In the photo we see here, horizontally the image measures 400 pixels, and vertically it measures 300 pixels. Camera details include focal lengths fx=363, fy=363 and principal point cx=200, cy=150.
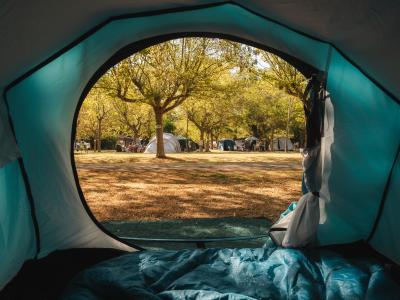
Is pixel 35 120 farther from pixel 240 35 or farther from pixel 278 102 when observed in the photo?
pixel 278 102

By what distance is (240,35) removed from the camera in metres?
3.01

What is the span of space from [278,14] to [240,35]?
801 mm

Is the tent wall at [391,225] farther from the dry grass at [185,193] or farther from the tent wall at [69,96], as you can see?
the dry grass at [185,193]

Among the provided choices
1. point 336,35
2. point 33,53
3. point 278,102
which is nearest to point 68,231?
point 33,53

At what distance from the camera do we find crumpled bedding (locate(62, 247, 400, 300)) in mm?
1891

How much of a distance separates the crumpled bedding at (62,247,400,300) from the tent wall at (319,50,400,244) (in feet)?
1.23

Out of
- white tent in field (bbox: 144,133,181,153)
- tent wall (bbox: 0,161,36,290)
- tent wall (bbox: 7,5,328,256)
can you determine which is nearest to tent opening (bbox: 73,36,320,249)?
tent wall (bbox: 7,5,328,256)

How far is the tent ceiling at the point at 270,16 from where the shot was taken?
1686 mm

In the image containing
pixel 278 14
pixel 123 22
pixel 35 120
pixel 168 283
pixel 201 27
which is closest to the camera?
pixel 168 283

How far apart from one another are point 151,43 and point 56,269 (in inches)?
75.0

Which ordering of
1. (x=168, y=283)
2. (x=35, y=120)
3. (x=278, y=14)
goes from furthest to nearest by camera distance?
1. (x=35, y=120)
2. (x=278, y=14)
3. (x=168, y=283)

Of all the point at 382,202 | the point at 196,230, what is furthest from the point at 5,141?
the point at 382,202

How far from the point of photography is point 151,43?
3084mm

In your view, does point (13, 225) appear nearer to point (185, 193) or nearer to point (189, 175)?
point (185, 193)
